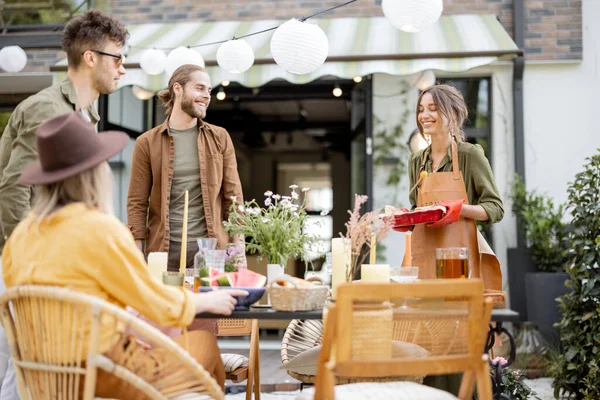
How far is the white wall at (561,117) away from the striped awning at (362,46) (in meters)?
0.88

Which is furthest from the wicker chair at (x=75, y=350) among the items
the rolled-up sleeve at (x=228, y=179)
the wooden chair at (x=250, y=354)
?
the rolled-up sleeve at (x=228, y=179)

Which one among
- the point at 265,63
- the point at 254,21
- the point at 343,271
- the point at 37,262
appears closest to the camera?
the point at 37,262

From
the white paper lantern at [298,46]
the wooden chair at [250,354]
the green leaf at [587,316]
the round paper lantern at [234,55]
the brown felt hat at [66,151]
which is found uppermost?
the round paper lantern at [234,55]

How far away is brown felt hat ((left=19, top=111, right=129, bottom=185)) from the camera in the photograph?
2244 mm

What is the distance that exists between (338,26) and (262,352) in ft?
11.3

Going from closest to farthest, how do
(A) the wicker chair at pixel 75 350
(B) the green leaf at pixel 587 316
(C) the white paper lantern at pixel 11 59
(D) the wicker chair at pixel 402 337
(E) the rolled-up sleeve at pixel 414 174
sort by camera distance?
(A) the wicker chair at pixel 75 350 < (D) the wicker chair at pixel 402 337 < (E) the rolled-up sleeve at pixel 414 174 < (B) the green leaf at pixel 587 316 < (C) the white paper lantern at pixel 11 59

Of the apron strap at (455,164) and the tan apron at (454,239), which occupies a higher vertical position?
the apron strap at (455,164)

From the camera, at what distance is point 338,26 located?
24.7 feet

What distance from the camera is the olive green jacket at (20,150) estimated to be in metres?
2.97

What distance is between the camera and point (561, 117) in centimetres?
750

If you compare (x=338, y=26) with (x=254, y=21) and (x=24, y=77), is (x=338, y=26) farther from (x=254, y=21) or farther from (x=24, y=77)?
(x=24, y=77)

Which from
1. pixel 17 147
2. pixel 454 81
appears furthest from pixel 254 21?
pixel 17 147

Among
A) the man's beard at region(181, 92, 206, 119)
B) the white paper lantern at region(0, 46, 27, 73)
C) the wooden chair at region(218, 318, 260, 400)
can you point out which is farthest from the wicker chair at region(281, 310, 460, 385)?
the white paper lantern at region(0, 46, 27, 73)

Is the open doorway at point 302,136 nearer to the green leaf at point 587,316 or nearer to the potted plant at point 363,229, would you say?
the green leaf at point 587,316
